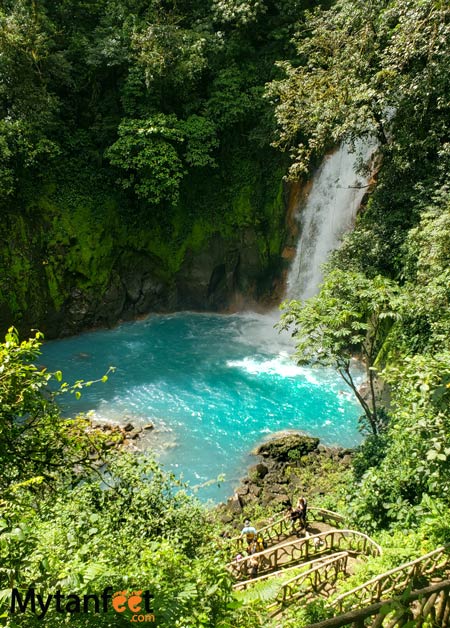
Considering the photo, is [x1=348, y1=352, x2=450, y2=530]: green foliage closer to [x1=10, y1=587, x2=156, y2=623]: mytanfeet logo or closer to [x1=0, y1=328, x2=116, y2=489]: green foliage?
[x1=10, y1=587, x2=156, y2=623]: mytanfeet logo

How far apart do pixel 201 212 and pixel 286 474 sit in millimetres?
14259

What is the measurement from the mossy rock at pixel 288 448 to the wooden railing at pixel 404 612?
9375 mm

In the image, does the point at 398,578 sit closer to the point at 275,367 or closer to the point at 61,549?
the point at 61,549

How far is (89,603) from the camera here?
3.89m

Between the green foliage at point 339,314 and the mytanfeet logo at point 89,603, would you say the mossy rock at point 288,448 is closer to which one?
the green foliage at point 339,314

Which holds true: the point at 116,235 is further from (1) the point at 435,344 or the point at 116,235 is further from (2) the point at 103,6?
(1) the point at 435,344

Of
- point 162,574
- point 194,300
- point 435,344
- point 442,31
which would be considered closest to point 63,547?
point 162,574

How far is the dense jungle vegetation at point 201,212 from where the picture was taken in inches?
192

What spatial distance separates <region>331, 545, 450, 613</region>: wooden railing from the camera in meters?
4.68

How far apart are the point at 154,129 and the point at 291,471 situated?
48.3 ft

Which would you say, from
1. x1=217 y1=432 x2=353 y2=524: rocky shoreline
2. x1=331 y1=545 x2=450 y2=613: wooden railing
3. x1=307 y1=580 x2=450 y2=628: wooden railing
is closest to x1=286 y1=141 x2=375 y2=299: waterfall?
x1=217 y1=432 x2=353 y2=524: rocky shoreline

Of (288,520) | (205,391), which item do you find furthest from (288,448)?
(205,391)

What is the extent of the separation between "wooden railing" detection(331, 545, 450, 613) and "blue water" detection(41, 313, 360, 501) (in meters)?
8.11

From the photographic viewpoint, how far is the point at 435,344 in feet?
33.9
